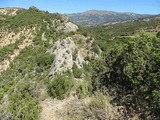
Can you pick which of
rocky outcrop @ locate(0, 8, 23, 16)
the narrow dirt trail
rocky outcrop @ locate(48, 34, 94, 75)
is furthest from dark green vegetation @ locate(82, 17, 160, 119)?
rocky outcrop @ locate(0, 8, 23, 16)

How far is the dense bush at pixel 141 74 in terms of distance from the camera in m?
12.7

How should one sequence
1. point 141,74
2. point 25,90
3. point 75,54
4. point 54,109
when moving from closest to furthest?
point 141,74
point 54,109
point 25,90
point 75,54

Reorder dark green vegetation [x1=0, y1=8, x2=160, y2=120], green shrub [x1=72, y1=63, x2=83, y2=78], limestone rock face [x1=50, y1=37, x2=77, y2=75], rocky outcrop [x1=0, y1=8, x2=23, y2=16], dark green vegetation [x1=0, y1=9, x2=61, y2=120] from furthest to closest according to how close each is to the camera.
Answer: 1. rocky outcrop [x1=0, y1=8, x2=23, y2=16]
2. limestone rock face [x1=50, y1=37, x2=77, y2=75]
3. green shrub [x1=72, y1=63, x2=83, y2=78]
4. dark green vegetation [x1=0, y1=9, x2=61, y2=120]
5. dark green vegetation [x1=0, y1=8, x2=160, y2=120]

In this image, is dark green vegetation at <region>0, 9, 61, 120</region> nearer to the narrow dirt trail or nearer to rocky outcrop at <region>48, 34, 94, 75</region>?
the narrow dirt trail

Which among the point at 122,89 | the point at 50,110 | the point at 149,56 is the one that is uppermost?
the point at 149,56

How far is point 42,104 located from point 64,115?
2.32 m

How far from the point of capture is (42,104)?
16969 millimetres

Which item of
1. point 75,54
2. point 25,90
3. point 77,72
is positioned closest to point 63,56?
point 75,54

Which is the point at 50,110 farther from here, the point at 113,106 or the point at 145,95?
the point at 145,95

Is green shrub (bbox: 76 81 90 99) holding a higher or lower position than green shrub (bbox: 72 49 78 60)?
lower

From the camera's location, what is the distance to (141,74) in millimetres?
13188

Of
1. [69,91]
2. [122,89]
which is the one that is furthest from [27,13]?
[122,89]

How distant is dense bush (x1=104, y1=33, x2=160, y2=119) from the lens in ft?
41.7

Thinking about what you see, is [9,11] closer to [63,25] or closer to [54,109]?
[63,25]
